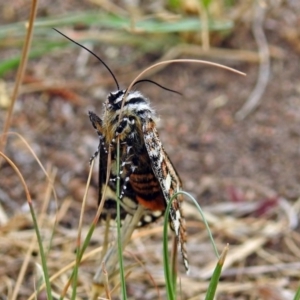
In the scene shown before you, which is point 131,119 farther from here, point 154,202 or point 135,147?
point 154,202

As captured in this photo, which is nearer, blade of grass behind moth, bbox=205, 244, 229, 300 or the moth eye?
blade of grass behind moth, bbox=205, 244, 229, 300

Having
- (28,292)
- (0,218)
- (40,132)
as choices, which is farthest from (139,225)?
(40,132)

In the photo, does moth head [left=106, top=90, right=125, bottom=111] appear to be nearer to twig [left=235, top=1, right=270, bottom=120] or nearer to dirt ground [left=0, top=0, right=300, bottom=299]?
dirt ground [left=0, top=0, right=300, bottom=299]

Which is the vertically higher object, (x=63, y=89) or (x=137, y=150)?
(x=63, y=89)

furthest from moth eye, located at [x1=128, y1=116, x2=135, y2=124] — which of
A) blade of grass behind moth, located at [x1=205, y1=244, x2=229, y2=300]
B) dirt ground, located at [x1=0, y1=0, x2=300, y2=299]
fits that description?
dirt ground, located at [x1=0, y1=0, x2=300, y2=299]

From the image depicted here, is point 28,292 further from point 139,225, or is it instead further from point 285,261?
point 285,261

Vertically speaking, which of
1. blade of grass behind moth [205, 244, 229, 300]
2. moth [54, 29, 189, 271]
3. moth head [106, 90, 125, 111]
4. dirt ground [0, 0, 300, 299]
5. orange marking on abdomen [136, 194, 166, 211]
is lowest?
blade of grass behind moth [205, 244, 229, 300]

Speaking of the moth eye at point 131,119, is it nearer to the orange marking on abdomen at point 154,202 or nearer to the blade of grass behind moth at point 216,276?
the orange marking on abdomen at point 154,202

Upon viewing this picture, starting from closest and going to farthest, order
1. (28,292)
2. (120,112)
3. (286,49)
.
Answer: (120,112) → (28,292) → (286,49)
